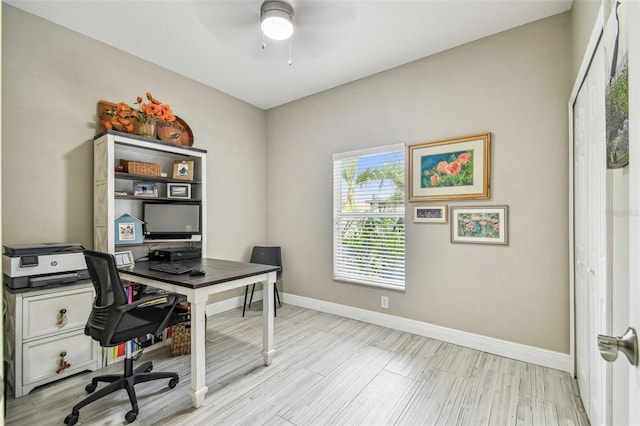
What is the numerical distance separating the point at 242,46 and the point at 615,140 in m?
2.83

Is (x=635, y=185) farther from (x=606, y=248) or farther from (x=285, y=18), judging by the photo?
(x=285, y=18)

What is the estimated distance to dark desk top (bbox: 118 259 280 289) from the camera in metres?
2.22

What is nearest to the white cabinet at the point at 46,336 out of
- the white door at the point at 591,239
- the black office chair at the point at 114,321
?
the black office chair at the point at 114,321

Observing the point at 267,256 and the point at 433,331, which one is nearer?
the point at 433,331

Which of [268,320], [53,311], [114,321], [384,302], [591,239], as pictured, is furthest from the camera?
[384,302]

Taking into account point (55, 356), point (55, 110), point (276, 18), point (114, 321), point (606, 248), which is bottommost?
point (55, 356)

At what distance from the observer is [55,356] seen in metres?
2.39

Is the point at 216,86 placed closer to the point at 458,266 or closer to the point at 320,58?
the point at 320,58

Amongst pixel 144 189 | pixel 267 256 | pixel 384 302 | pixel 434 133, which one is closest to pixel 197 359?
pixel 144 189

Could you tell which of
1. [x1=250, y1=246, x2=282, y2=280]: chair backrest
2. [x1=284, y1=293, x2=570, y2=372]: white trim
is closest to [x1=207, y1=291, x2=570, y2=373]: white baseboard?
[x1=284, y1=293, x2=570, y2=372]: white trim

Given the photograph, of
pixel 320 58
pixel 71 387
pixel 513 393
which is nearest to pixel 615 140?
pixel 513 393

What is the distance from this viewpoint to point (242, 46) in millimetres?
2949

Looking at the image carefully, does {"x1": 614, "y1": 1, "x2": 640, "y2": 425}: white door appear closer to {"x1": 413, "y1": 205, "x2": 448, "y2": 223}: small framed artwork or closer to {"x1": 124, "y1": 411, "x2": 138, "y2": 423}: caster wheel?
{"x1": 413, "y1": 205, "x2": 448, "y2": 223}: small framed artwork

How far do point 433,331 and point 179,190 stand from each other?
9.79 ft
